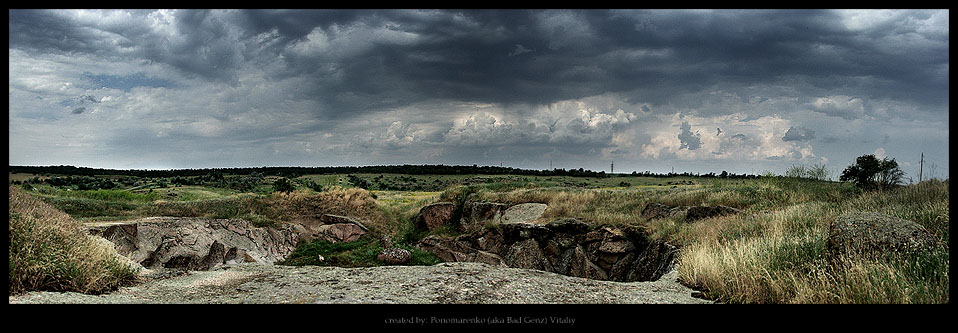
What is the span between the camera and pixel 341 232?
2062 cm

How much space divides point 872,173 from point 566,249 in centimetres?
1401

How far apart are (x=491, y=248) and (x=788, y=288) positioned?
14.4 metres

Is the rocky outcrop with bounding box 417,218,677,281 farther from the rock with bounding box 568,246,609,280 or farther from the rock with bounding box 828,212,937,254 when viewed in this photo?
the rock with bounding box 828,212,937,254

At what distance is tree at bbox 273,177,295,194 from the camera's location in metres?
24.6

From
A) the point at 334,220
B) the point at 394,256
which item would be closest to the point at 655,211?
the point at 394,256

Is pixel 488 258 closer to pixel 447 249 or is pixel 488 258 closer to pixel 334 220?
pixel 447 249

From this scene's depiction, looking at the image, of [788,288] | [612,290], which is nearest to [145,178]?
[612,290]

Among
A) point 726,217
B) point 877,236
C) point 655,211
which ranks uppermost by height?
point 877,236

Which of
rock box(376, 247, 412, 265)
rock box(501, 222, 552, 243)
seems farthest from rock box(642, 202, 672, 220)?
rock box(376, 247, 412, 265)

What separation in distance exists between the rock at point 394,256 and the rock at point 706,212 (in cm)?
1122

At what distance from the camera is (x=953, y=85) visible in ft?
15.9

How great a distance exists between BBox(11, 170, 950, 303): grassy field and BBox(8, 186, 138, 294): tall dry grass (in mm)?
4019

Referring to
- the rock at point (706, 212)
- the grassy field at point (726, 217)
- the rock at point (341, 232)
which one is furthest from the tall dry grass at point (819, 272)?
the rock at point (341, 232)
